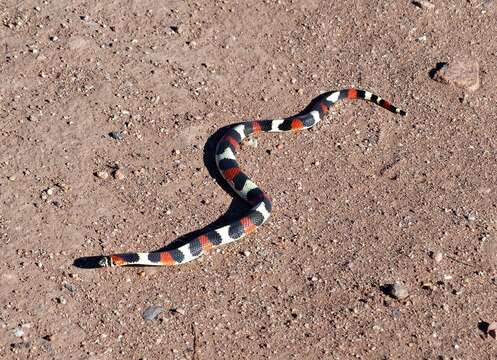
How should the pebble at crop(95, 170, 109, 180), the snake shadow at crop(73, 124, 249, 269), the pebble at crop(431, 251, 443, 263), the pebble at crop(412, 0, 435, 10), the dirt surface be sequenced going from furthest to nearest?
the pebble at crop(412, 0, 435, 10) < the pebble at crop(95, 170, 109, 180) < the pebble at crop(431, 251, 443, 263) < the snake shadow at crop(73, 124, 249, 269) < the dirt surface

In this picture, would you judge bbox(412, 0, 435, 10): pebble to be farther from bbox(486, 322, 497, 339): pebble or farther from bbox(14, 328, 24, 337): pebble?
bbox(14, 328, 24, 337): pebble

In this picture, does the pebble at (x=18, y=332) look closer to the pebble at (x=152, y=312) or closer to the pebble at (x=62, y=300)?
the pebble at (x=62, y=300)

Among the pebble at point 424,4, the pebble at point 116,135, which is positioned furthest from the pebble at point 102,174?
the pebble at point 424,4

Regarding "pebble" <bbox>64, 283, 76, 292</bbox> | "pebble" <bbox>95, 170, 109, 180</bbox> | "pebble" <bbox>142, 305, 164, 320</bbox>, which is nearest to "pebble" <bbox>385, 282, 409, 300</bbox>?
"pebble" <bbox>142, 305, 164, 320</bbox>

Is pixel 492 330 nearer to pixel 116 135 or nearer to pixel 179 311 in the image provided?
pixel 179 311

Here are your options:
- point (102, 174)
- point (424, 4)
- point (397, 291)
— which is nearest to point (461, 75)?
point (424, 4)

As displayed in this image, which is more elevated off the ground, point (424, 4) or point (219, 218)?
point (424, 4)
